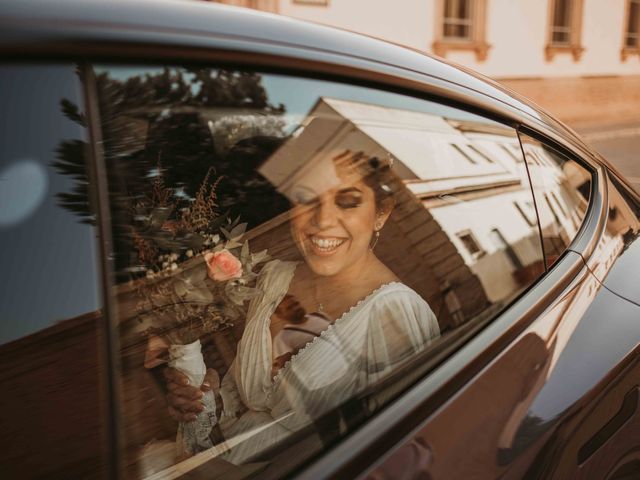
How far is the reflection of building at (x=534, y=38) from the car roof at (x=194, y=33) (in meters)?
8.78

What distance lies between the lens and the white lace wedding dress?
976 mm

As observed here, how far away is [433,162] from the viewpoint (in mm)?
1260

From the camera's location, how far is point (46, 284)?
738mm

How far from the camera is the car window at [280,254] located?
2.86 ft

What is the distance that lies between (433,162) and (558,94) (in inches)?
571

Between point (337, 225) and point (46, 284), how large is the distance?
21.9 inches

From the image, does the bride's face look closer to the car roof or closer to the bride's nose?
the bride's nose

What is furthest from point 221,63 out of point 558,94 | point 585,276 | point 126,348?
point 558,94

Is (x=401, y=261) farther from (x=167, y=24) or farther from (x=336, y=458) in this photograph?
(x=167, y=24)

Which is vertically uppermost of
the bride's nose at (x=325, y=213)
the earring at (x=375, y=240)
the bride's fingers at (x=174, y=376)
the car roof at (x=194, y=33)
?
the car roof at (x=194, y=33)

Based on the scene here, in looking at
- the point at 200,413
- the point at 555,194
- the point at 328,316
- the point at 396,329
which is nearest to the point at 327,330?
the point at 328,316

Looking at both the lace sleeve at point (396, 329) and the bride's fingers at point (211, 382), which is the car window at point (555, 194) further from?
the bride's fingers at point (211, 382)

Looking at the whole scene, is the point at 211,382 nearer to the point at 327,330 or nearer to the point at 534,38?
the point at 327,330

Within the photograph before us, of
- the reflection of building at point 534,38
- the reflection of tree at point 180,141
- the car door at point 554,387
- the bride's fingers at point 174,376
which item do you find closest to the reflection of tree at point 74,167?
the reflection of tree at point 180,141
